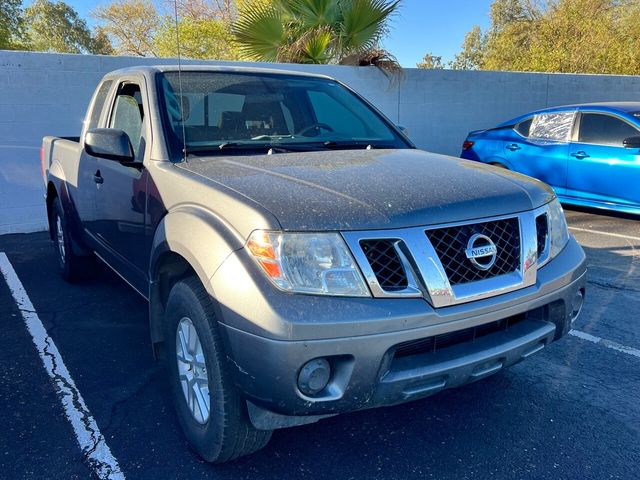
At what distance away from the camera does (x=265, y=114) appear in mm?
3580

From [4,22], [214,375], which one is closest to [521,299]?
[214,375]

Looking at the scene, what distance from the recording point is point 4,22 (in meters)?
26.8

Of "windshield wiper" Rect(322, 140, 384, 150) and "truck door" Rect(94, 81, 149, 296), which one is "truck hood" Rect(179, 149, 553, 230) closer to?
"windshield wiper" Rect(322, 140, 384, 150)

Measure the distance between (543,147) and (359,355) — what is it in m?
6.75

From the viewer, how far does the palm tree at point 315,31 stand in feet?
32.0

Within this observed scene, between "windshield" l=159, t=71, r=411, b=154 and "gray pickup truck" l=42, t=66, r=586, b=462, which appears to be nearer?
"gray pickup truck" l=42, t=66, r=586, b=462

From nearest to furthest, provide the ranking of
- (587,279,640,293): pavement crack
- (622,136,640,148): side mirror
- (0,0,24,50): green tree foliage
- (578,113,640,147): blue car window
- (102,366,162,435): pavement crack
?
1. (102,366,162,435): pavement crack
2. (587,279,640,293): pavement crack
3. (622,136,640,148): side mirror
4. (578,113,640,147): blue car window
5. (0,0,24,50): green tree foliage

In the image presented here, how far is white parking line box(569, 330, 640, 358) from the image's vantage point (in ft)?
11.9

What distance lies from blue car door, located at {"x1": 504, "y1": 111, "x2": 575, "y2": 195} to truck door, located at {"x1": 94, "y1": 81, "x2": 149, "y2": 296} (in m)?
5.93

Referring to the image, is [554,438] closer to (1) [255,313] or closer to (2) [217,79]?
(1) [255,313]

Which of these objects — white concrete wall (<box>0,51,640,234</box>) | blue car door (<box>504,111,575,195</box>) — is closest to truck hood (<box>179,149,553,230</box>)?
blue car door (<box>504,111,575,195</box>)

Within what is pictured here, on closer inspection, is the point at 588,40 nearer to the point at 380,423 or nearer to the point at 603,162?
the point at 603,162

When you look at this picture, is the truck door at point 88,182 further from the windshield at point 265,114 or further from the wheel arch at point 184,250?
the wheel arch at point 184,250

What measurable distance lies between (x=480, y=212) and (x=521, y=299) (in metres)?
0.42
